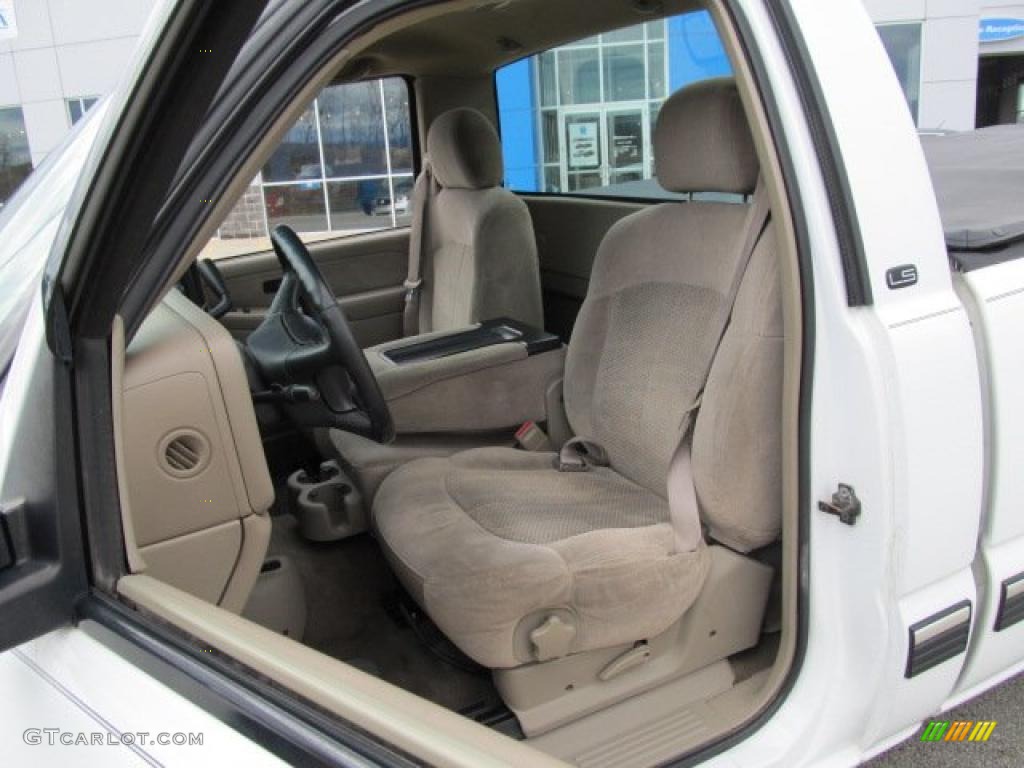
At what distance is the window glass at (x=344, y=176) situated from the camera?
10.9 feet

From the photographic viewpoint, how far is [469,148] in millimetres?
3170

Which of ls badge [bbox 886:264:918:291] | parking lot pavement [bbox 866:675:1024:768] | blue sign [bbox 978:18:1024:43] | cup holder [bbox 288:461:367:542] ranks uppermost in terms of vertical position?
blue sign [bbox 978:18:1024:43]

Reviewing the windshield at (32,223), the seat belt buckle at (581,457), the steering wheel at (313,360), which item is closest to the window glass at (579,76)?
the seat belt buckle at (581,457)

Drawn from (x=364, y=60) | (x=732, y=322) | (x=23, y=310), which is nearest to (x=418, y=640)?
(x=732, y=322)

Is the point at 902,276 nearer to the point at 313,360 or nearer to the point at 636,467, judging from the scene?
the point at 636,467

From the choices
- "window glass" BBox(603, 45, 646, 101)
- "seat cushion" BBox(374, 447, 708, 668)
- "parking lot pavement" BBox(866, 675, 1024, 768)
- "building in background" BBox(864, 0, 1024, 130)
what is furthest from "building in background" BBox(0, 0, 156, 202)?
"building in background" BBox(864, 0, 1024, 130)

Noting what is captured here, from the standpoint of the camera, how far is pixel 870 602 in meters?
1.38

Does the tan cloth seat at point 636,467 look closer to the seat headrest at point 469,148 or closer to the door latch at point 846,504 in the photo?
the door latch at point 846,504

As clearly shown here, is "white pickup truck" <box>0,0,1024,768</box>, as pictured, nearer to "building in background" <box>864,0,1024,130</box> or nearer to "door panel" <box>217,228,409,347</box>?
"door panel" <box>217,228,409,347</box>

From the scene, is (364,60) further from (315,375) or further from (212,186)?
(212,186)

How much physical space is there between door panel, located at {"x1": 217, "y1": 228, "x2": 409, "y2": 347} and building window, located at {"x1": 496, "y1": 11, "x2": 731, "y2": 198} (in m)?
0.61

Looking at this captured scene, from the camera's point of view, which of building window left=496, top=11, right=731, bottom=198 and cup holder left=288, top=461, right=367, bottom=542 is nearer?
cup holder left=288, top=461, right=367, bottom=542

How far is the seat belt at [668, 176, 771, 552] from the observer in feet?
5.44

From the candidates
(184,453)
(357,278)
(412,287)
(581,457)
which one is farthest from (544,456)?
(357,278)
